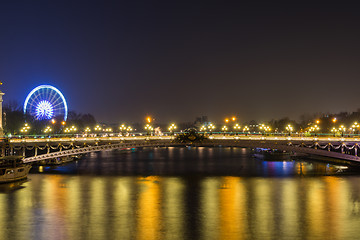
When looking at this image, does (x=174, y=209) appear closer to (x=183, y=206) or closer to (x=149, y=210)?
(x=183, y=206)

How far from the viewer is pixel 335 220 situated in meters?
38.6

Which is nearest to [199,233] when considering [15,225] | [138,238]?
[138,238]

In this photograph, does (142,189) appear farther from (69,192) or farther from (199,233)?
(199,233)

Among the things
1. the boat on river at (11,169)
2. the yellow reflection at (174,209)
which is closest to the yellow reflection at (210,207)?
the yellow reflection at (174,209)

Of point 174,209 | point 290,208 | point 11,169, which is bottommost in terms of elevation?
point 290,208

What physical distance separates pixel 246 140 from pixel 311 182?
13.2 meters

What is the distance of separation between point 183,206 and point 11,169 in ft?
85.6

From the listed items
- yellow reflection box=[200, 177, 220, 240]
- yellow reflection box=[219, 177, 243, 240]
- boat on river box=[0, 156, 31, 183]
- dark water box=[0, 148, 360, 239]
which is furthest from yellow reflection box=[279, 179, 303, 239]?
boat on river box=[0, 156, 31, 183]

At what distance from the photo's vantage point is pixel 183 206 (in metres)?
44.4

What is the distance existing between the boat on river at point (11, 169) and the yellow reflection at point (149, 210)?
49.1 feet

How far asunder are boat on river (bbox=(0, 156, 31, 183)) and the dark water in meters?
2.21

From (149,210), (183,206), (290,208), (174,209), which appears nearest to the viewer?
(149,210)

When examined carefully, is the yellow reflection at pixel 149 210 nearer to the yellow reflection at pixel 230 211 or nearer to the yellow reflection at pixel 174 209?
the yellow reflection at pixel 174 209

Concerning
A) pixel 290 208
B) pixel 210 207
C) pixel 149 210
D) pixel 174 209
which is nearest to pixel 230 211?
pixel 210 207
